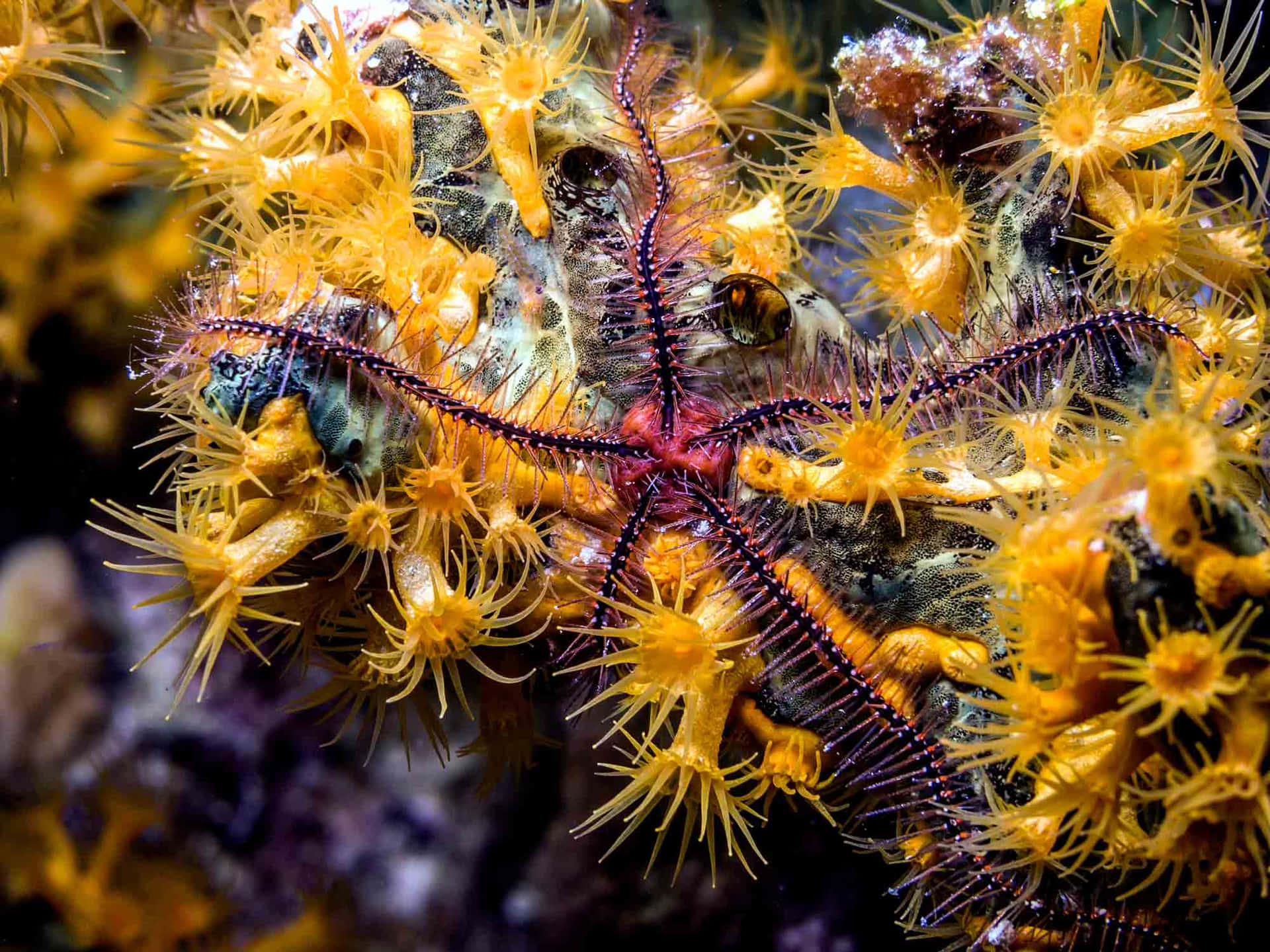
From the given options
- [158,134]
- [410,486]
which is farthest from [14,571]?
[410,486]

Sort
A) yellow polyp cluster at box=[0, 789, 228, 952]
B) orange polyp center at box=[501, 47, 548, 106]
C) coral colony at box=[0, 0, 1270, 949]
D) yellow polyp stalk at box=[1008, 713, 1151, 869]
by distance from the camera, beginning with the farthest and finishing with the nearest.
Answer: yellow polyp cluster at box=[0, 789, 228, 952] < orange polyp center at box=[501, 47, 548, 106] < coral colony at box=[0, 0, 1270, 949] < yellow polyp stalk at box=[1008, 713, 1151, 869]

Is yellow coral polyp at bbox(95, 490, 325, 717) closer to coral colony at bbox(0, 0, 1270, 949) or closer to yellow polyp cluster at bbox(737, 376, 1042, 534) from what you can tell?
coral colony at bbox(0, 0, 1270, 949)

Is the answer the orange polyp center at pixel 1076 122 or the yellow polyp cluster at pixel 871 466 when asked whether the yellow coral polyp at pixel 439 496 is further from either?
the orange polyp center at pixel 1076 122

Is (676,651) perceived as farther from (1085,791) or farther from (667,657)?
(1085,791)

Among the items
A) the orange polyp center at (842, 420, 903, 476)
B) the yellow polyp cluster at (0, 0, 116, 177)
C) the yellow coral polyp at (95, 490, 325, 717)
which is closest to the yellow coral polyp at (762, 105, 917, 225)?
the orange polyp center at (842, 420, 903, 476)

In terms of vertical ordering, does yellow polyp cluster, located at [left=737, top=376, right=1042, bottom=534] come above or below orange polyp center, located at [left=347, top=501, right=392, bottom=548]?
above

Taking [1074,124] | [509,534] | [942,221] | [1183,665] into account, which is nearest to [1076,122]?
[1074,124]

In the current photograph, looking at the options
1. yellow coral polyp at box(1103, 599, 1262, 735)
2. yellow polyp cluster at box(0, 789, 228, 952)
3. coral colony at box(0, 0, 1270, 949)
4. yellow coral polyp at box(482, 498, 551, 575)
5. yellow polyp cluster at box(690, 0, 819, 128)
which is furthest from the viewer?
yellow polyp cluster at box(0, 789, 228, 952)
